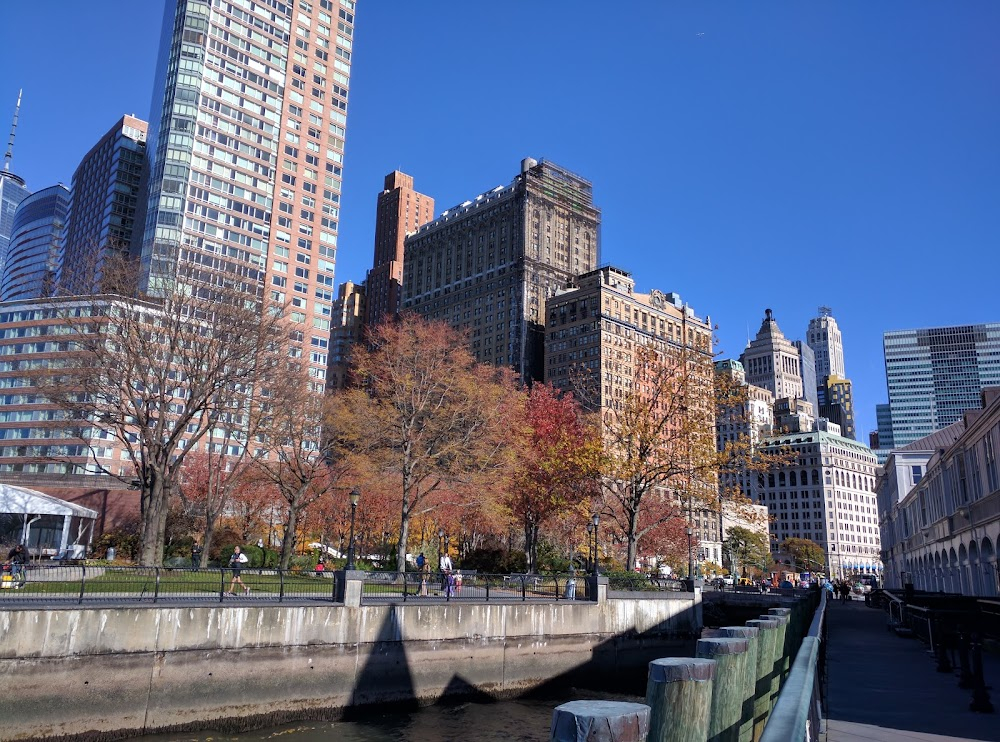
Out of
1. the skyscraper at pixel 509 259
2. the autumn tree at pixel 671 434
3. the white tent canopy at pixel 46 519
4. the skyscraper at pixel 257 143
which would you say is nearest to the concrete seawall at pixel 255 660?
the autumn tree at pixel 671 434

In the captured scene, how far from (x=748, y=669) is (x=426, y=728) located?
19.3 m

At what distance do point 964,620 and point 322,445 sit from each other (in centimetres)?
3856

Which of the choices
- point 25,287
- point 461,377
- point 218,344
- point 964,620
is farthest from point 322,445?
point 25,287

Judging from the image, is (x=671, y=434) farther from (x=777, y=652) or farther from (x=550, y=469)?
(x=777, y=652)

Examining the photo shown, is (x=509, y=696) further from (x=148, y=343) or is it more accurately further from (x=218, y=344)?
(x=148, y=343)

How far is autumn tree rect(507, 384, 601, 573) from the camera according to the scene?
44.7m

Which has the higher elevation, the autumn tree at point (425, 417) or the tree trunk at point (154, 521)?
the autumn tree at point (425, 417)

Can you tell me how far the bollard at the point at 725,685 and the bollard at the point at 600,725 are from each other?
6.67 feet

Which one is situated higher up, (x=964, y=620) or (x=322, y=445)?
(x=322, y=445)

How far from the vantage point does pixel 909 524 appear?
254 feet

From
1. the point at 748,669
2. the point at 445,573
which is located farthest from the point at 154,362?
the point at 748,669

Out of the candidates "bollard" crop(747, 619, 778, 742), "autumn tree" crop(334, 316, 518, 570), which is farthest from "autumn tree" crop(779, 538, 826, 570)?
"bollard" crop(747, 619, 778, 742)

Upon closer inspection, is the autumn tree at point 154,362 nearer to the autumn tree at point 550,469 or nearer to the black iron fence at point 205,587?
the black iron fence at point 205,587

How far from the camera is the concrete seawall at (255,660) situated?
19.4 metres
